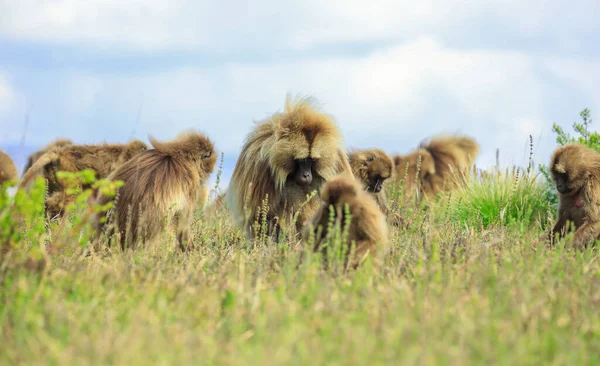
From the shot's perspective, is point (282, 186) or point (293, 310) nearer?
point (293, 310)

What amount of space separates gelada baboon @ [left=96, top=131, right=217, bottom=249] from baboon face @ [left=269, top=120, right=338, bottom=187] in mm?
806

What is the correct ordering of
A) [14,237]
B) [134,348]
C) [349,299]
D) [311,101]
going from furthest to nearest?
1. [311,101]
2. [14,237]
3. [349,299]
4. [134,348]

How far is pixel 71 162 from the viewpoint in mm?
11648

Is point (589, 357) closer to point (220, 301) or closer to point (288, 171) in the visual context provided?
point (220, 301)

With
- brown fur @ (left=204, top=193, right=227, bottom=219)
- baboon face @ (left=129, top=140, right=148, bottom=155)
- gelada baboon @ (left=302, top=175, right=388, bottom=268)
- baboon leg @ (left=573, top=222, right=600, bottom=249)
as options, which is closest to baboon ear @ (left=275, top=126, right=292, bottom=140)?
gelada baboon @ (left=302, top=175, right=388, bottom=268)

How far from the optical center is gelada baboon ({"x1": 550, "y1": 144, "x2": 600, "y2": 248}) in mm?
7891

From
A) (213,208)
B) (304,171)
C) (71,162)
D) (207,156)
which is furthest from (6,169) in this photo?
(304,171)

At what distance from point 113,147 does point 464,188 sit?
20.8 ft

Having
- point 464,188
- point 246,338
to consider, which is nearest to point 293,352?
point 246,338

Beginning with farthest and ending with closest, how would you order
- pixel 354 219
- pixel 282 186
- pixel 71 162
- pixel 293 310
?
1. pixel 71 162
2. pixel 282 186
3. pixel 354 219
4. pixel 293 310

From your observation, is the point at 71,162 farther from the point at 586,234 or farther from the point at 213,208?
the point at 586,234

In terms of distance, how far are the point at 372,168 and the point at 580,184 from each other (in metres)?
3.56

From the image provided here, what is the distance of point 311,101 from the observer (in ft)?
27.6

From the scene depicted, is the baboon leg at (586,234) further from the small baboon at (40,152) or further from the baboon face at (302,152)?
the small baboon at (40,152)
